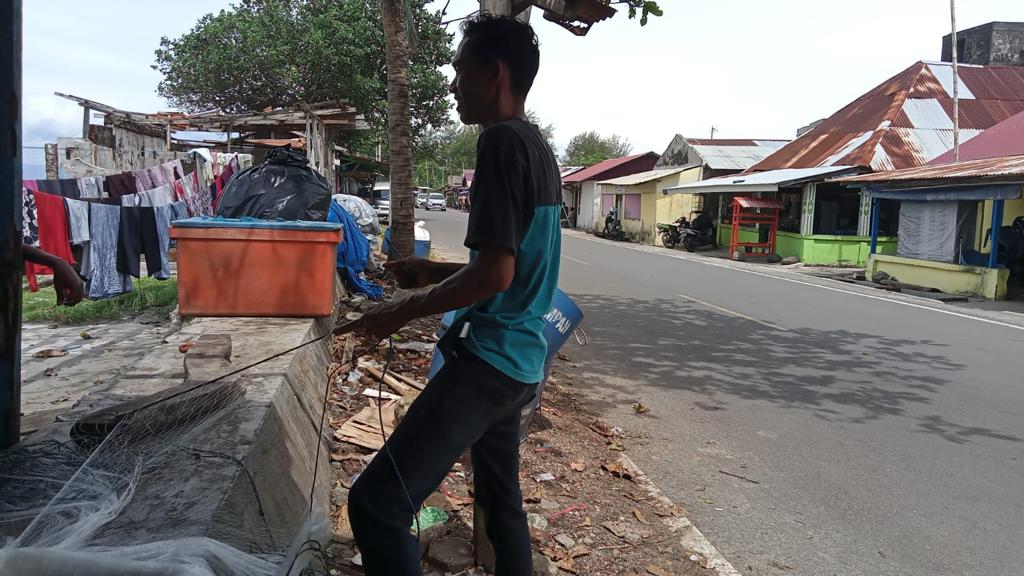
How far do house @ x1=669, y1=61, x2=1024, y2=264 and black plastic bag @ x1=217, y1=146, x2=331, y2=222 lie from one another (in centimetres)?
1677

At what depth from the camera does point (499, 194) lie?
5.76 feet

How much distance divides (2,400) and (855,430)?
5207 mm

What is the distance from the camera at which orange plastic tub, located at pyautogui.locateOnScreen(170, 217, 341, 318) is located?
5113mm

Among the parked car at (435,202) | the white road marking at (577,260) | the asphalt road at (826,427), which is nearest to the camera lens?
the asphalt road at (826,427)

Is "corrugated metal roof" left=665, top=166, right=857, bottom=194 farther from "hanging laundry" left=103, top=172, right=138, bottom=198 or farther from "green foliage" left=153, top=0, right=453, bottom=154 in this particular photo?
"hanging laundry" left=103, top=172, right=138, bottom=198

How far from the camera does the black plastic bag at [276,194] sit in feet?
19.8

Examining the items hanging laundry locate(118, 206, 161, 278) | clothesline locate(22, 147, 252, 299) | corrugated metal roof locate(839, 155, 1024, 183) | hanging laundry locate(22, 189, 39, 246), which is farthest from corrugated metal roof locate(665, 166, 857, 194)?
hanging laundry locate(22, 189, 39, 246)

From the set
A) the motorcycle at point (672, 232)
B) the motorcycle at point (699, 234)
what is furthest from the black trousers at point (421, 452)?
the motorcycle at point (672, 232)

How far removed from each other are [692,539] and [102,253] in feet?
20.7

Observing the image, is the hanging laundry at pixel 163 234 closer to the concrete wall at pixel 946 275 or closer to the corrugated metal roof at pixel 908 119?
the concrete wall at pixel 946 275

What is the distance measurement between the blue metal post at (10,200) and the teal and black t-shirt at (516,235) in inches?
60.4

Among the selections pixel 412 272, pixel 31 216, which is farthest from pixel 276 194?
pixel 412 272

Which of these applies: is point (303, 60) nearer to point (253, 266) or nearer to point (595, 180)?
point (595, 180)

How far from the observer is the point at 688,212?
2964cm
